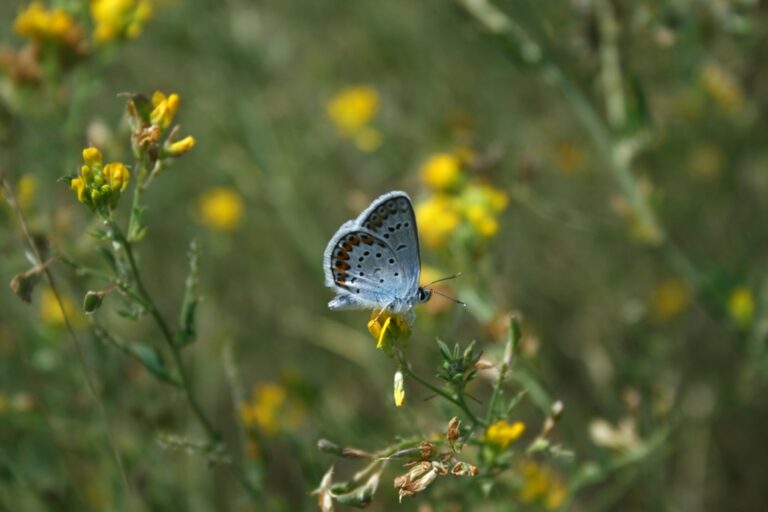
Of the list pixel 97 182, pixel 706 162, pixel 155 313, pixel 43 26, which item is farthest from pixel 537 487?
pixel 706 162

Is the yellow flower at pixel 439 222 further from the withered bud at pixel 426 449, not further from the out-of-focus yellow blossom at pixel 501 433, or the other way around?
the withered bud at pixel 426 449

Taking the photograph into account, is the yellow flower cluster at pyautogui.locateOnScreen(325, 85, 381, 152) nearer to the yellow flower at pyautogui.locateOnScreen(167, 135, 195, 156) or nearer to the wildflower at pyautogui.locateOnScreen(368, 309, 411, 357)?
the yellow flower at pyautogui.locateOnScreen(167, 135, 195, 156)

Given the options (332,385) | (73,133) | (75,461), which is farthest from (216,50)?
(75,461)

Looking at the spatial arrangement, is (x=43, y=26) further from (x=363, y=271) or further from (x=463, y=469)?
(x=463, y=469)

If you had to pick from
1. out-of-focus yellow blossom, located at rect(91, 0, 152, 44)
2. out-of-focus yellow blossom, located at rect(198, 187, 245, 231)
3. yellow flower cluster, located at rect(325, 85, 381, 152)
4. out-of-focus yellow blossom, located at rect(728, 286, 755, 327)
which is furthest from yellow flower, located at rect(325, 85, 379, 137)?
out-of-focus yellow blossom, located at rect(728, 286, 755, 327)

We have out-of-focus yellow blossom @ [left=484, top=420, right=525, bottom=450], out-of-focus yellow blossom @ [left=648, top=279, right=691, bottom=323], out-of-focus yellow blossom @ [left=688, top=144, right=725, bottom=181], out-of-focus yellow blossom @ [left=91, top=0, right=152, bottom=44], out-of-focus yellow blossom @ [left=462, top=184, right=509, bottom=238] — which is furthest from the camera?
out-of-focus yellow blossom @ [left=688, top=144, right=725, bottom=181]

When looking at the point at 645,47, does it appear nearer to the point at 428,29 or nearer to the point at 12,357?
the point at 428,29
